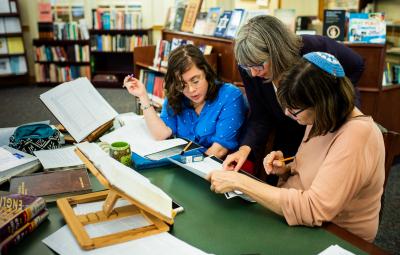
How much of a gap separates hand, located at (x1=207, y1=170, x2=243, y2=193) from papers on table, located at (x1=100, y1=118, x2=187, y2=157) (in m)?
0.42

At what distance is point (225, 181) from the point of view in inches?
49.3

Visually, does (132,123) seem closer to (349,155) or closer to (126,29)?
(349,155)

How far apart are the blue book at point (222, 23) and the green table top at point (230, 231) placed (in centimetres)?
260

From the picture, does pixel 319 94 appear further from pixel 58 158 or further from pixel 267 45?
pixel 58 158

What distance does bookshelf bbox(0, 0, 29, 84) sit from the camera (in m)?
6.42

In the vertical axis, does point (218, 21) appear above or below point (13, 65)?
above

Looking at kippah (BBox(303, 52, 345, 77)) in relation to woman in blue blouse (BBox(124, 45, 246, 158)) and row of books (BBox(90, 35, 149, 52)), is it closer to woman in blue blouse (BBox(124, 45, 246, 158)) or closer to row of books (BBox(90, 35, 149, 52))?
woman in blue blouse (BBox(124, 45, 246, 158))

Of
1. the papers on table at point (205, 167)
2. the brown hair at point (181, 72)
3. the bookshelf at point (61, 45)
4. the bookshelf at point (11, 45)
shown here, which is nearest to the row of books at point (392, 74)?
the brown hair at point (181, 72)

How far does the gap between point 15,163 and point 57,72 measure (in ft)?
19.0

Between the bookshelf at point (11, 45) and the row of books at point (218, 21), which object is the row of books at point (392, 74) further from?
the bookshelf at point (11, 45)

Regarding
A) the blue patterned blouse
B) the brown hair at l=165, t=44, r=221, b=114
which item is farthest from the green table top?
the brown hair at l=165, t=44, r=221, b=114

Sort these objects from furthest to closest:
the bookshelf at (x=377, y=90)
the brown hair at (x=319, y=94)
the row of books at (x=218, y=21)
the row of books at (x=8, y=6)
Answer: the row of books at (x=8, y=6) < the row of books at (x=218, y=21) < the bookshelf at (x=377, y=90) < the brown hair at (x=319, y=94)

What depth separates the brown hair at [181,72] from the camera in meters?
1.87

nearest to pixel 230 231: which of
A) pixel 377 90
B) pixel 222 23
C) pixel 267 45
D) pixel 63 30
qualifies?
pixel 267 45
